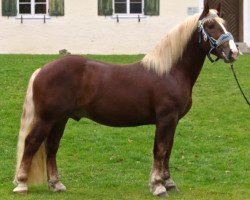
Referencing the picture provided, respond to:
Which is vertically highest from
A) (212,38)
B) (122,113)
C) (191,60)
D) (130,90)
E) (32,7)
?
(212,38)

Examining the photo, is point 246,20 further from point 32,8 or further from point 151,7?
point 32,8

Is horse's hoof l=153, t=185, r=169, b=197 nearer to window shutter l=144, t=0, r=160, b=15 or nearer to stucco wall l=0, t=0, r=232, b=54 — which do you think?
stucco wall l=0, t=0, r=232, b=54

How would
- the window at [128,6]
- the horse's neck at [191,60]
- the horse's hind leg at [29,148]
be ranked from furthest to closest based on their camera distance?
the window at [128,6] → the horse's neck at [191,60] → the horse's hind leg at [29,148]

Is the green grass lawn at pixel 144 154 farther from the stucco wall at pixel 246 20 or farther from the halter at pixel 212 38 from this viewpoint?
the stucco wall at pixel 246 20

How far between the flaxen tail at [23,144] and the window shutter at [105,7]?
16025 millimetres

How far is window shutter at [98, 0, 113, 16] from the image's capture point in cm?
2394

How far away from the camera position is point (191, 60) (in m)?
8.12

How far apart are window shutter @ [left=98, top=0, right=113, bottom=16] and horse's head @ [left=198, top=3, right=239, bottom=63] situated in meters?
16.1

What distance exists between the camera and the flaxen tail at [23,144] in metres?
8.02

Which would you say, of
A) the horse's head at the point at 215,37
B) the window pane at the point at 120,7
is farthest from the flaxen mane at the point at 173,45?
the window pane at the point at 120,7

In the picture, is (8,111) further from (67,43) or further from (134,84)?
(67,43)

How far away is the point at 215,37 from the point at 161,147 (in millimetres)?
1290

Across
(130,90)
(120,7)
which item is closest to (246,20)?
(120,7)

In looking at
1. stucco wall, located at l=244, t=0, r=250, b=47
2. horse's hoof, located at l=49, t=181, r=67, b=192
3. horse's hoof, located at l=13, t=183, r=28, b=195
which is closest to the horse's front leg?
horse's hoof, located at l=49, t=181, r=67, b=192
